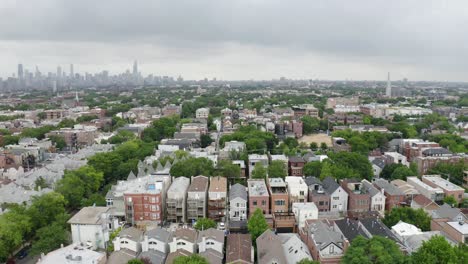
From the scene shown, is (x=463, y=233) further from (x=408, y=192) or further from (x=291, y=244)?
(x=291, y=244)

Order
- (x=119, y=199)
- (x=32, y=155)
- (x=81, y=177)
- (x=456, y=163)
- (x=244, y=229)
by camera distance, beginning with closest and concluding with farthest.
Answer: (x=244, y=229), (x=119, y=199), (x=81, y=177), (x=456, y=163), (x=32, y=155)

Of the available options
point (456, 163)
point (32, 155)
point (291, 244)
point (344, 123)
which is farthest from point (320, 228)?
point (344, 123)

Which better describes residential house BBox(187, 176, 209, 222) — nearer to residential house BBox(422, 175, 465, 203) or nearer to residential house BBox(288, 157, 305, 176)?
residential house BBox(288, 157, 305, 176)

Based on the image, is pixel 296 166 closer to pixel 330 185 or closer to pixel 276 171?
pixel 276 171

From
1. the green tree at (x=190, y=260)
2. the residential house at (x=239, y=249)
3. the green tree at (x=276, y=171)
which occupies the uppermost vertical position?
the green tree at (x=276, y=171)

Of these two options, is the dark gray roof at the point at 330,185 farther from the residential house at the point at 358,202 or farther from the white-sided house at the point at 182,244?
the white-sided house at the point at 182,244

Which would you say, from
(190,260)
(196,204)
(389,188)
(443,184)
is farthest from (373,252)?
(443,184)

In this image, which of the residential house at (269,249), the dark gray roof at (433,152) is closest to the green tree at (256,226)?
the residential house at (269,249)
